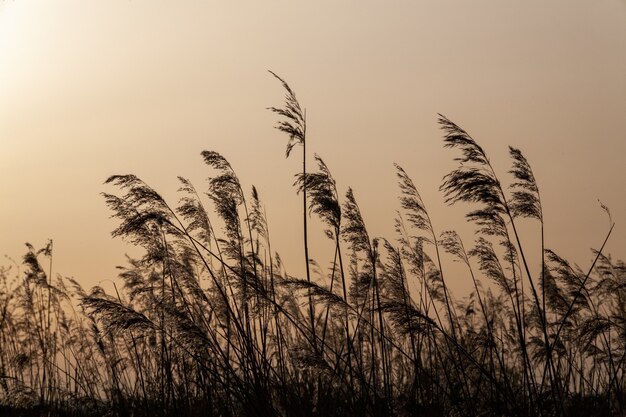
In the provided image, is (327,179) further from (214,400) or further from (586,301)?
(586,301)

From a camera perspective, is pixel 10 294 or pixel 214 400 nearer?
pixel 214 400

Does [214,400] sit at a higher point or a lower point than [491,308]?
lower

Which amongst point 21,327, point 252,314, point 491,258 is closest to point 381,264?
point 491,258

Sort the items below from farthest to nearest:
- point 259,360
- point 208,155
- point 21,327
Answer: point 21,327 < point 208,155 < point 259,360

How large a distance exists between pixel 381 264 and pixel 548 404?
68.1 inches

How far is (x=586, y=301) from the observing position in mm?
6250

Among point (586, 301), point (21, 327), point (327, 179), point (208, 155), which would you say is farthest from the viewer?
point (21, 327)

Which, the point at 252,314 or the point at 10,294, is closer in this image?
the point at 252,314

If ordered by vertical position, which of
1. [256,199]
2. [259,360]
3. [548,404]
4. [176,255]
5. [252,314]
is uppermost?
[256,199]

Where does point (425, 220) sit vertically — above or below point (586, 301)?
above

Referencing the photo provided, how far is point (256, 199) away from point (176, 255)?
79cm

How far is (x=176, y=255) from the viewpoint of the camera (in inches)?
250

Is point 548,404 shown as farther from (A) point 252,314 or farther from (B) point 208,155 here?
(B) point 208,155

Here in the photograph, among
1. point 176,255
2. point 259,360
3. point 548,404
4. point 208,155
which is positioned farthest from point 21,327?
point 548,404
